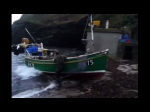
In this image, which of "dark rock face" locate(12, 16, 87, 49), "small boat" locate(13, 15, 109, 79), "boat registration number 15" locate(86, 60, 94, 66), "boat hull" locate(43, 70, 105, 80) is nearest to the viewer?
"small boat" locate(13, 15, 109, 79)

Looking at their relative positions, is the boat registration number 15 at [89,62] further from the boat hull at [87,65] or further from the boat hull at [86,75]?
the boat hull at [86,75]

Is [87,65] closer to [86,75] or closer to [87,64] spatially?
[87,64]

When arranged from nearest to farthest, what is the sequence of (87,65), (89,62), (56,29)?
(89,62), (87,65), (56,29)

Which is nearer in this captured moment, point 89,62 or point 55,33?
point 89,62

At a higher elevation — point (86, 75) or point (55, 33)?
point (55, 33)

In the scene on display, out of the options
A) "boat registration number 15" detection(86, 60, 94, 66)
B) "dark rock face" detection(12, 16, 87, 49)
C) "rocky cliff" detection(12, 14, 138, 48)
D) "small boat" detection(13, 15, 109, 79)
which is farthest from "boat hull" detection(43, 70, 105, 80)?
"dark rock face" detection(12, 16, 87, 49)

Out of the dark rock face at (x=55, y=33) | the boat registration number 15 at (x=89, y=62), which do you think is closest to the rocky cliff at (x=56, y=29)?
the dark rock face at (x=55, y=33)

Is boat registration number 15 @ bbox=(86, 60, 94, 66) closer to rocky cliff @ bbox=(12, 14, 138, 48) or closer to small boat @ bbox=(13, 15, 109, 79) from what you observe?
small boat @ bbox=(13, 15, 109, 79)

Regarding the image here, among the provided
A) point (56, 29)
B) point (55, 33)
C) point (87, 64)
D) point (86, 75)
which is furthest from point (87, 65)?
point (55, 33)

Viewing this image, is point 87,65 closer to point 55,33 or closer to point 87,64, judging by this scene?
point 87,64

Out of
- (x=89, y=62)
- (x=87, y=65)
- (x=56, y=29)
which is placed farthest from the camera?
(x=56, y=29)

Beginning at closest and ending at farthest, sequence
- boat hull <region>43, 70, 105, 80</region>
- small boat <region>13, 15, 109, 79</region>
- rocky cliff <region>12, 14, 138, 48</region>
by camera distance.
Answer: small boat <region>13, 15, 109, 79</region> → boat hull <region>43, 70, 105, 80</region> → rocky cliff <region>12, 14, 138, 48</region>

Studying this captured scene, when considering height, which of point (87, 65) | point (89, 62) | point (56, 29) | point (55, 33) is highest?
point (56, 29)
